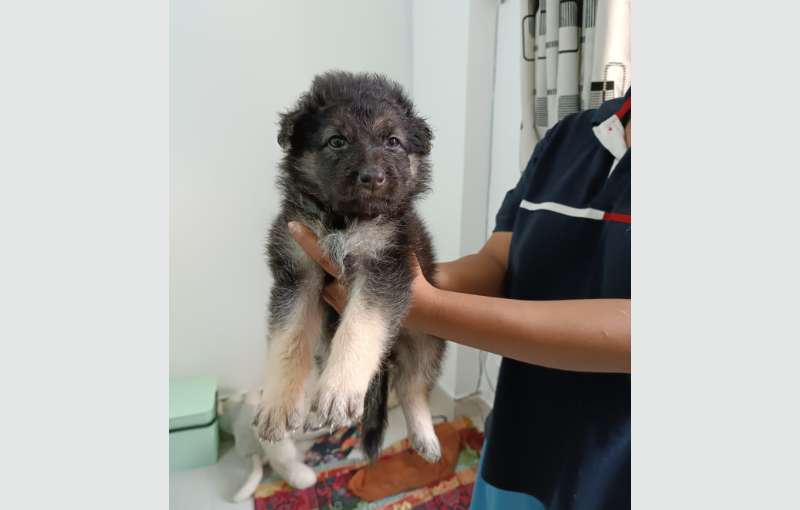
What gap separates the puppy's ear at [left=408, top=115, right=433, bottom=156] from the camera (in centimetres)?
132

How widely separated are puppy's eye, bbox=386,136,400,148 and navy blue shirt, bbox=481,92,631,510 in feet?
1.99

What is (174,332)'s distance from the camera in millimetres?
3279

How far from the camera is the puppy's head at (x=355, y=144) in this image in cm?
108

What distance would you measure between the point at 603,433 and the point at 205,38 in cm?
314

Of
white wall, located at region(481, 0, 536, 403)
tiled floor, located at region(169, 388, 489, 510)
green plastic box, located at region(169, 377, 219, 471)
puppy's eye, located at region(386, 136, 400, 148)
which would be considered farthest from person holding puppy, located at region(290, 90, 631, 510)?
green plastic box, located at region(169, 377, 219, 471)

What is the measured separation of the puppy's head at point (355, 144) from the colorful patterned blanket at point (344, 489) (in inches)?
81.2

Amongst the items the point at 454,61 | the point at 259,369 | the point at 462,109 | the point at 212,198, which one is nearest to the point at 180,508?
the point at 259,369

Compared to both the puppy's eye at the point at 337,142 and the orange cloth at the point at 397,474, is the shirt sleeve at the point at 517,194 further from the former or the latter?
the orange cloth at the point at 397,474

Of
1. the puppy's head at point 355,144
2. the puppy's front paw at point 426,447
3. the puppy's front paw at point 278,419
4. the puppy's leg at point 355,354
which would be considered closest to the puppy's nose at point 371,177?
the puppy's head at point 355,144

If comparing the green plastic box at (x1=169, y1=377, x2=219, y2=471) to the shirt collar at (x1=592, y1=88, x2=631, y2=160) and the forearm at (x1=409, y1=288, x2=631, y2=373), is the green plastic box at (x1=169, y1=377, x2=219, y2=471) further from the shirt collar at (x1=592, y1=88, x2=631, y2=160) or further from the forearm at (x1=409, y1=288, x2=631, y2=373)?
the shirt collar at (x1=592, y1=88, x2=631, y2=160)

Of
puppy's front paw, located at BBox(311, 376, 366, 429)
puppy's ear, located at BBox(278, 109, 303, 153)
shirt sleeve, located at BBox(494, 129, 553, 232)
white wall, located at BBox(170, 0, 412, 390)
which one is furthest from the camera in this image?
white wall, located at BBox(170, 0, 412, 390)

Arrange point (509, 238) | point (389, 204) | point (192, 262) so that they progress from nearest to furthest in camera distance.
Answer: point (389, 204) → point (509, 238) → point (192, 262)

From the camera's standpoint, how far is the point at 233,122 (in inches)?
114

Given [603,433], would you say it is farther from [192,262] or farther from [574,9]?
[192,262]
